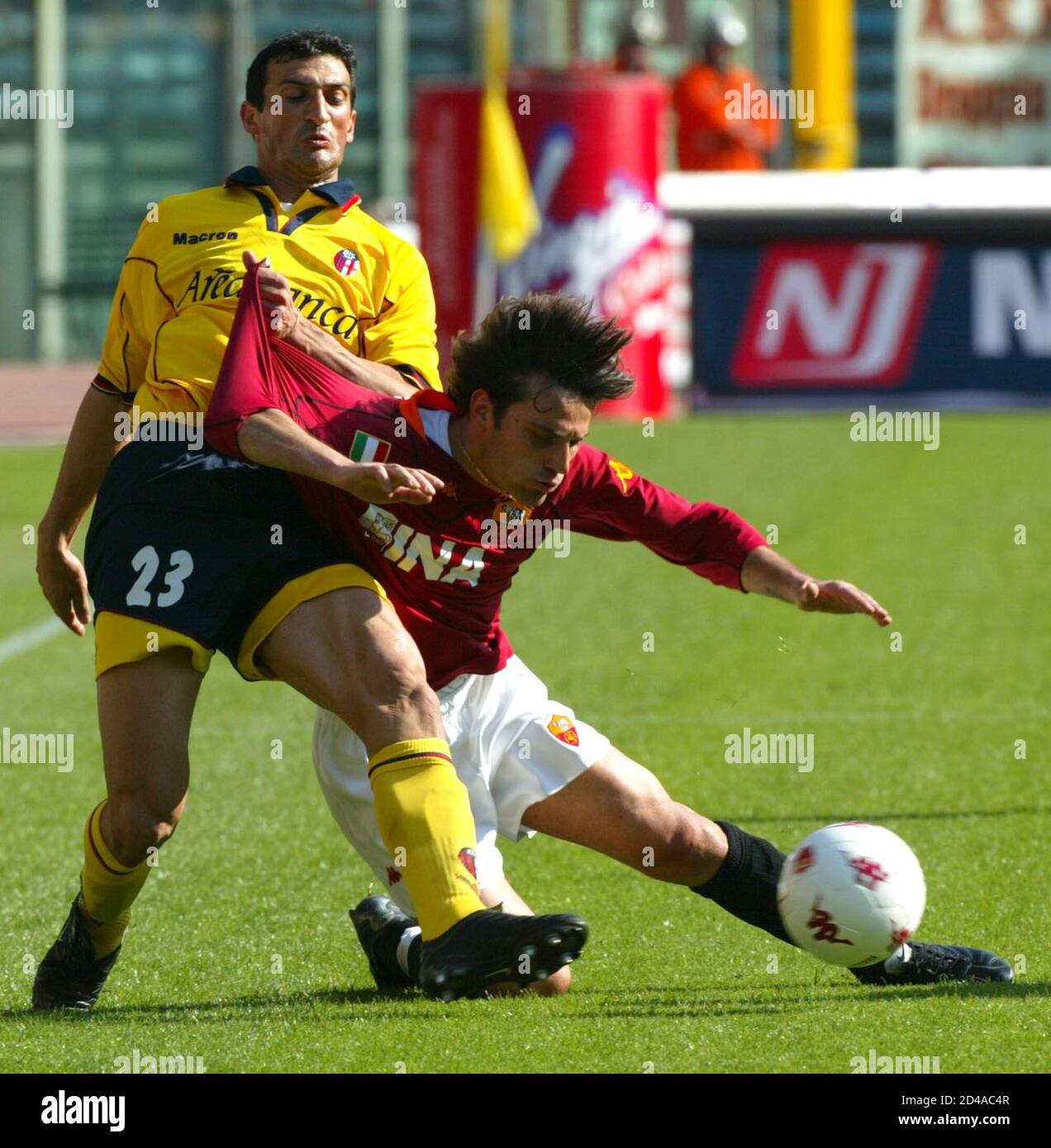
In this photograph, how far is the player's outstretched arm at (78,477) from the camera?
4.51 m

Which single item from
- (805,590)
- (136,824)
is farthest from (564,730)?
(136,824)

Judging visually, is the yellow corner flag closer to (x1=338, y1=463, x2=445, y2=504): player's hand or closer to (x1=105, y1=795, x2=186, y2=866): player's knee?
(x1=105, y1=795, x2=186, y2=866): player's knee

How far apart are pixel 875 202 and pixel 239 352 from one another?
13.9 m

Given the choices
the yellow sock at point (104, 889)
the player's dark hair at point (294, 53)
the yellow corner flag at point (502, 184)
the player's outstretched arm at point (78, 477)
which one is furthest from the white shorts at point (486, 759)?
the yellow corner flag at point (502, 184)

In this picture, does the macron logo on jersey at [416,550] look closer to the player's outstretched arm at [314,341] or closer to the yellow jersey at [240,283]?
the player's outstretched arm at [314,341]

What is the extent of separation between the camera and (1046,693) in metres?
7.95

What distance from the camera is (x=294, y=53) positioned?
4449mm

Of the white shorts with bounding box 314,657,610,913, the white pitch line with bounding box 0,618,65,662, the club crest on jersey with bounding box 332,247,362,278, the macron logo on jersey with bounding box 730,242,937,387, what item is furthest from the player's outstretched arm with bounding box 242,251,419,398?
the macron logo on jersey with bounding box 730,242,937,387

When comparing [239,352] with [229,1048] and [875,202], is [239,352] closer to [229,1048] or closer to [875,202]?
[229,1048]

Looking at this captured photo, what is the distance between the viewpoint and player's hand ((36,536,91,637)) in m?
4.62

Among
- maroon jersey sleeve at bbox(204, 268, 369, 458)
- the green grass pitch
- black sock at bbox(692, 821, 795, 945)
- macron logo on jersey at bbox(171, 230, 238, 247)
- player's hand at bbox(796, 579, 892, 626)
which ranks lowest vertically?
the green grass pitch

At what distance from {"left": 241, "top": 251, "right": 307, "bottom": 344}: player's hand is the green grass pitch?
132 cm

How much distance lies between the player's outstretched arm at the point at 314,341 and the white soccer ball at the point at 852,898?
49.2 inches

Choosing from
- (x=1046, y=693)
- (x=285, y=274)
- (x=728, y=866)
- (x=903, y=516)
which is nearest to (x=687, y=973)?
(x=728, y=866)
